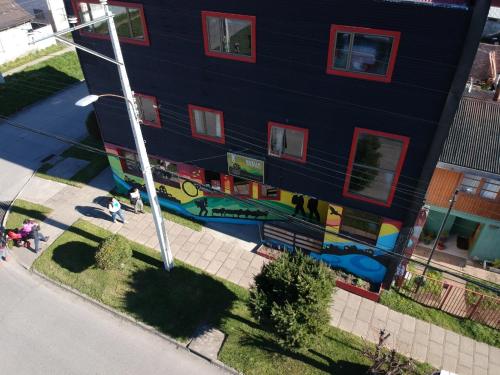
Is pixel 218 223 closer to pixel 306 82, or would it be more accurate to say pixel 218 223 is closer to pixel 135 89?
pixel 135 89

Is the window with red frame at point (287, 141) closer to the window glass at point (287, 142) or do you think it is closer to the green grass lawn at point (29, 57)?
the window glass at point (287, 142)

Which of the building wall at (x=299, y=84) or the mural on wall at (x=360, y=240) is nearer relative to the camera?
the building wall at (x=299, y=84)

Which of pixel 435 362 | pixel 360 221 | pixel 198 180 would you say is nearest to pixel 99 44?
pixel 198 180

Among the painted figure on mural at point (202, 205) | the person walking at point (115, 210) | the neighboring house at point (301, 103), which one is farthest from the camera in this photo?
the painted figure on mural at point (202, 205)

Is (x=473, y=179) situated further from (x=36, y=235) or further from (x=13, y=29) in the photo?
(x=13, y=29)

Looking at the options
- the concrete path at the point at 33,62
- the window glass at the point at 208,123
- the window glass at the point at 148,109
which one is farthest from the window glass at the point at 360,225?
the concrete path at the point at 33,62
